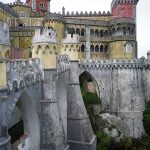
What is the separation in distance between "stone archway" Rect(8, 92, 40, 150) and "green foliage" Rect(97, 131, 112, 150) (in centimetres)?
1929

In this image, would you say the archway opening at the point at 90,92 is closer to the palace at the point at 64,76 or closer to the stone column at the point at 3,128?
the palace at the point at 64,76

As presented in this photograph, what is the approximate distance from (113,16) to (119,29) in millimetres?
7804

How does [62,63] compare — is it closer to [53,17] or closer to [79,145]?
[79,145]

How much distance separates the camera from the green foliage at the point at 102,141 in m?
42.1

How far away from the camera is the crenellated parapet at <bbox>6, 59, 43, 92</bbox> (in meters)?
18.3

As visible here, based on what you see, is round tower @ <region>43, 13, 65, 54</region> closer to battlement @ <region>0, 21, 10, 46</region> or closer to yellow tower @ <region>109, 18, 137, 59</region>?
yellow tower @ <region>109, 18, 137, 59</region>

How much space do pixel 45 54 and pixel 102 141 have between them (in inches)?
855

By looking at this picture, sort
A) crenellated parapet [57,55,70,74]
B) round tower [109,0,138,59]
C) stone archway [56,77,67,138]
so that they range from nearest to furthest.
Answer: crenellated parapet [57,55,70,74] → stone archway [56,77,67,138] → round tower [109,0,138,59]

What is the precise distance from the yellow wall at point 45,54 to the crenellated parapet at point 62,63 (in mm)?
3008

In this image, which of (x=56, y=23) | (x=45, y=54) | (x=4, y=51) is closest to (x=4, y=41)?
(x=4, y=51)

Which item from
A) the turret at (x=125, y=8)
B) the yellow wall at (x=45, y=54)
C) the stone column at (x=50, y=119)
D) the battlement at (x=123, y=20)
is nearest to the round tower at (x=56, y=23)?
the battlement at (x=123, y=20)

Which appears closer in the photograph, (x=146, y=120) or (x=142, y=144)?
(x=142, y=144)

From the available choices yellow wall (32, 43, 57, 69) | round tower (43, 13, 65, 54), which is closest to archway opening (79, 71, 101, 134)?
round tower (43, 13, 65, 54)

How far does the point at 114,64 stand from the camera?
50.0 meters
